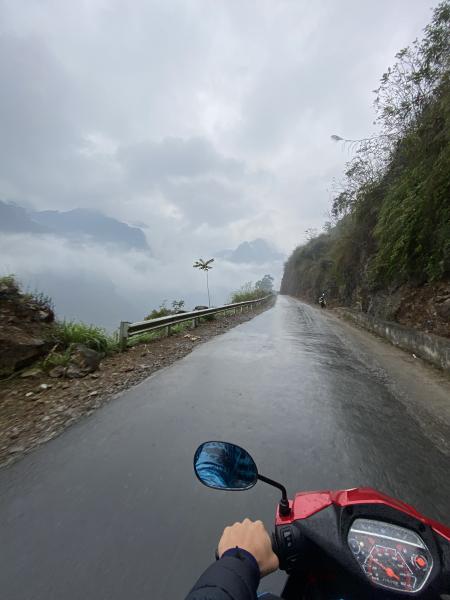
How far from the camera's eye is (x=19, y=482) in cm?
259

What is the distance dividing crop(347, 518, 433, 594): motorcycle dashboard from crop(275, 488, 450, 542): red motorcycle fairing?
94 mm

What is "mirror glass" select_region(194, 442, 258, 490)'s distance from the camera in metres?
1.40

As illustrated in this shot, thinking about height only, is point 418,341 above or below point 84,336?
below

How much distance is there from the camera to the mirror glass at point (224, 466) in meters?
1.40

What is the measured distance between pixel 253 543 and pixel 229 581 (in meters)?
0.22

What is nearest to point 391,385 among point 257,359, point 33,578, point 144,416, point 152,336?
point 257,359

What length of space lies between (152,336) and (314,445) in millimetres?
6701

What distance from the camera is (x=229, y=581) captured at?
1037mm

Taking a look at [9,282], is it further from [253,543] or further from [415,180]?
[415,180]

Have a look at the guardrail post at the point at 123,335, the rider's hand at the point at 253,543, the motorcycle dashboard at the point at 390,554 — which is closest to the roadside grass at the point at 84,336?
the guardrail post at the point at 123,335

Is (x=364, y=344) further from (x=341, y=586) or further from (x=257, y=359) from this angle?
(x=341, y=586)

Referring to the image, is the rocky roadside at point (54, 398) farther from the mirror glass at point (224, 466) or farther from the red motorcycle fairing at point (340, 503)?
the red motorcycle fairing at point (340, 503)

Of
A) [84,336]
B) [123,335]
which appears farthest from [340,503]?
[123,335]

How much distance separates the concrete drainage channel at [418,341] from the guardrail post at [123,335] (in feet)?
24.1
